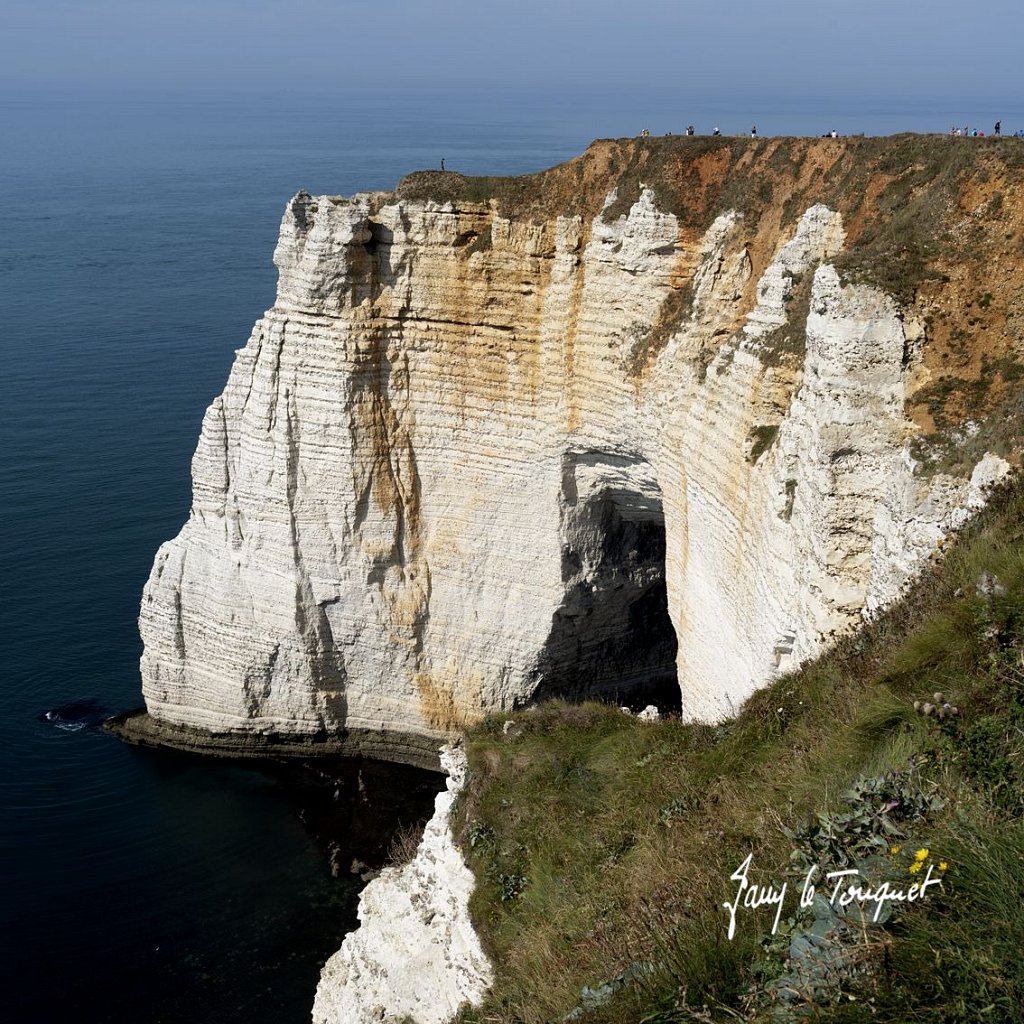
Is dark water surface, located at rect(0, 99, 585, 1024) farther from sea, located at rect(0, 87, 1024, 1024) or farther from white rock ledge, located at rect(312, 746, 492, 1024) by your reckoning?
white rock ledge, located at rect(312, 746, 492, 1024)

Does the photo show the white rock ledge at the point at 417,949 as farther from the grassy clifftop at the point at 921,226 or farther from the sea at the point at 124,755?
the grassy clifftop at the point at 921,226

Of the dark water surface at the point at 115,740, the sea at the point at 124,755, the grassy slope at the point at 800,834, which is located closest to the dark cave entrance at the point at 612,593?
the sea at the point at 124,755

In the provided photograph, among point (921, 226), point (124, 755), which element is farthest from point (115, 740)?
point (921, 226)

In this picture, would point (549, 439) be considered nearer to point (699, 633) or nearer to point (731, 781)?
point (699, 633)

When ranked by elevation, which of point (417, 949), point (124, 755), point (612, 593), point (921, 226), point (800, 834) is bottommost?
point (124, 755)

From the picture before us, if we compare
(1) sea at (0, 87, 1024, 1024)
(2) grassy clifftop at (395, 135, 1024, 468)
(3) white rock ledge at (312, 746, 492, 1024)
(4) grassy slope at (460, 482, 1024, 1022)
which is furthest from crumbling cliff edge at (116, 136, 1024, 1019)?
(1) sea at (0, 87, 1024, 1024)

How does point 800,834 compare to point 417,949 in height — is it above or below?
above

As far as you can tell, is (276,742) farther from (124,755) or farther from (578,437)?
(578,437)
